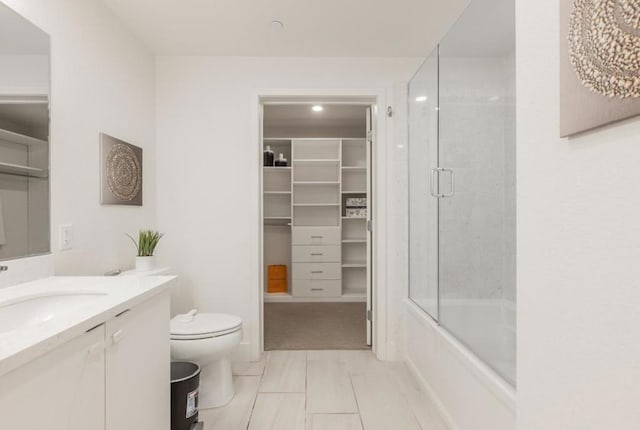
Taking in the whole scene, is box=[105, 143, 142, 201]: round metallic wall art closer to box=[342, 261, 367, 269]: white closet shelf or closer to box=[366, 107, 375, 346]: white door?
box=[366, 107, 375, 346]: white door

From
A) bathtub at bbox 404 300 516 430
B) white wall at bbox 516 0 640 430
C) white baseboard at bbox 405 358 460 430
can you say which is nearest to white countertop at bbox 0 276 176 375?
white wall at bbox 516 0 640 430

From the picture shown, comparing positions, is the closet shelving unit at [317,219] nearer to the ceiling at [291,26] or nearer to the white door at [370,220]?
the white door at [370,220]

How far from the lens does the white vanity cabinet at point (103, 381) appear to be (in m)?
0.76

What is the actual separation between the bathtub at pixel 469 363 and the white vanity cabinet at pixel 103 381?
127 cm

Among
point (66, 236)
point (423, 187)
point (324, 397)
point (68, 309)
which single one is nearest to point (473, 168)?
point (423, 187)

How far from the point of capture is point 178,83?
277cm

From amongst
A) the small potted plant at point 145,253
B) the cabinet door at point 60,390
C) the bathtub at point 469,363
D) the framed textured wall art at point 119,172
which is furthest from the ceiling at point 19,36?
the bathtub at point 469,363

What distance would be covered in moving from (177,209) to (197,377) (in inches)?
53.1

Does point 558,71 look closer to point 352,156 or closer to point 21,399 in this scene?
point 21,399

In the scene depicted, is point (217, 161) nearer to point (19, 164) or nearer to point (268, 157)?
point (19, 164)

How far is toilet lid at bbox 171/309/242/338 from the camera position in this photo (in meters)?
2.01

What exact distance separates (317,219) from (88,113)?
126 inches

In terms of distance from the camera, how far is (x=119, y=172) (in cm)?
223

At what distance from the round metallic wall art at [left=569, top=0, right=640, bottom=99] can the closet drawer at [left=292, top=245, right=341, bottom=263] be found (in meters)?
3.98
